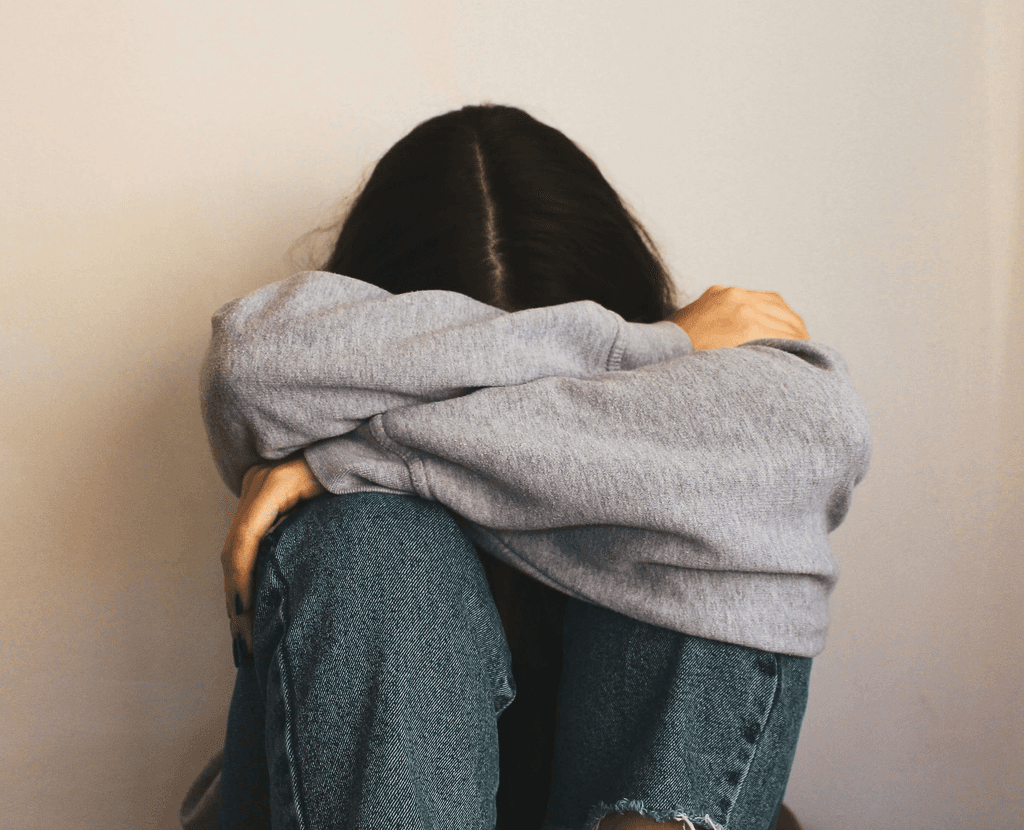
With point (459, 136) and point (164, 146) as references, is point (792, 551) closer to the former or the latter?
point (459, 136)

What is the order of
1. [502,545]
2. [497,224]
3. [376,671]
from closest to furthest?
[376,671], [502,545], [497,224]

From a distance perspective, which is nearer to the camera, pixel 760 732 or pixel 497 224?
pixel 760 732

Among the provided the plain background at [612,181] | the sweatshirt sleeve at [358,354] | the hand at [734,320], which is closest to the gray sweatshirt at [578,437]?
the sweatshirt sleeve at [358,354]

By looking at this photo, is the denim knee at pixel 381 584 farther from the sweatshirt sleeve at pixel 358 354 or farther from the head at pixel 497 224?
the head at pixel 497 224

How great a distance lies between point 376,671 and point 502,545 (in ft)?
0.49

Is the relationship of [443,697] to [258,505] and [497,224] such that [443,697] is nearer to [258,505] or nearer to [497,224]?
[258,505]

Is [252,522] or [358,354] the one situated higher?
[358,354]

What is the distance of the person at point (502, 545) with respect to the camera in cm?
46

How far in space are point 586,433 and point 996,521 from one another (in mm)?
869

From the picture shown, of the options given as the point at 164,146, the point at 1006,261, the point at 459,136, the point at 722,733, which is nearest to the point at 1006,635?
the point at 1006,261

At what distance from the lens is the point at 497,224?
2.26 feet

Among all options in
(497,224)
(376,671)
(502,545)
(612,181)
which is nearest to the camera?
(376,671)

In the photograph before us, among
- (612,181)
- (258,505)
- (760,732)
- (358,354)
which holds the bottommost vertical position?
(760,732)

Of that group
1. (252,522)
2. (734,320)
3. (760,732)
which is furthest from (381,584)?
(734,320)
